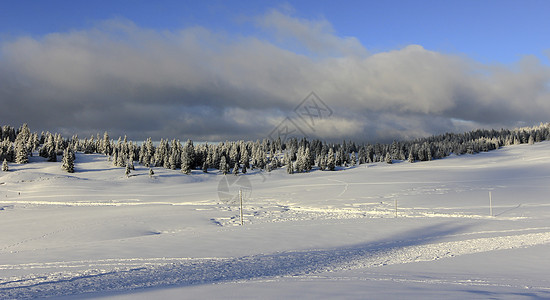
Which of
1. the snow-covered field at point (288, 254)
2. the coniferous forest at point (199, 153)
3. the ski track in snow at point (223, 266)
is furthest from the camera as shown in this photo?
the coniferous forest at point (199, 153)

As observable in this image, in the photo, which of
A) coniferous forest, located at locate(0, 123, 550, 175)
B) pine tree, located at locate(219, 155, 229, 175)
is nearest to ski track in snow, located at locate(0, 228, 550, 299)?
coniferous forest, located at locate(0, 123, 550, 175)

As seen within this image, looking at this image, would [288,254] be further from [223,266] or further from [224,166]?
[224,166]

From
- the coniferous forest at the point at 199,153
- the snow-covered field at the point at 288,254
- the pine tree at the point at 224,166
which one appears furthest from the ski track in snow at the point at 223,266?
the pine tree at the point at 224,166

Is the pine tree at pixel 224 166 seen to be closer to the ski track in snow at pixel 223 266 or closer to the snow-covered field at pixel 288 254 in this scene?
the snow-covered field at pixel 288 254

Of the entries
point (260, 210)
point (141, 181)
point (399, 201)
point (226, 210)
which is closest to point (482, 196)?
point (399, 201)

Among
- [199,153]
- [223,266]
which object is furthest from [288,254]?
[199,153]

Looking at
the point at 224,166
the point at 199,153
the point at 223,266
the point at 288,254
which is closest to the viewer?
the point at 223,266

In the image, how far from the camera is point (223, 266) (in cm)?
1166

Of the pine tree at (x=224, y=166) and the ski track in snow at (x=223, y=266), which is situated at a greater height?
the pine tree at (x=224, y=166)

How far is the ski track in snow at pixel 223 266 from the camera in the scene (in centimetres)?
920

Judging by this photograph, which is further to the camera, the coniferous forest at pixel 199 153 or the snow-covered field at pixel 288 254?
the coniferous forest at pixel 199 153

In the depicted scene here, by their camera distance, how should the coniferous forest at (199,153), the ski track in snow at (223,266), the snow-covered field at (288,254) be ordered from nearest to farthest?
1. the snow-covered field at (288,254)
2. the ski track in snow at (223,266)
3. the coniferous forest at (199,153)

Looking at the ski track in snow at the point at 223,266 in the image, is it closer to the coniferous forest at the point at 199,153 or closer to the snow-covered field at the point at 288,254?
the snow-covered field at the point at 288,254

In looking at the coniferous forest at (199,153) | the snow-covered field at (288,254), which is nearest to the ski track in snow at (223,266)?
the snow-covered field at (288,254)
